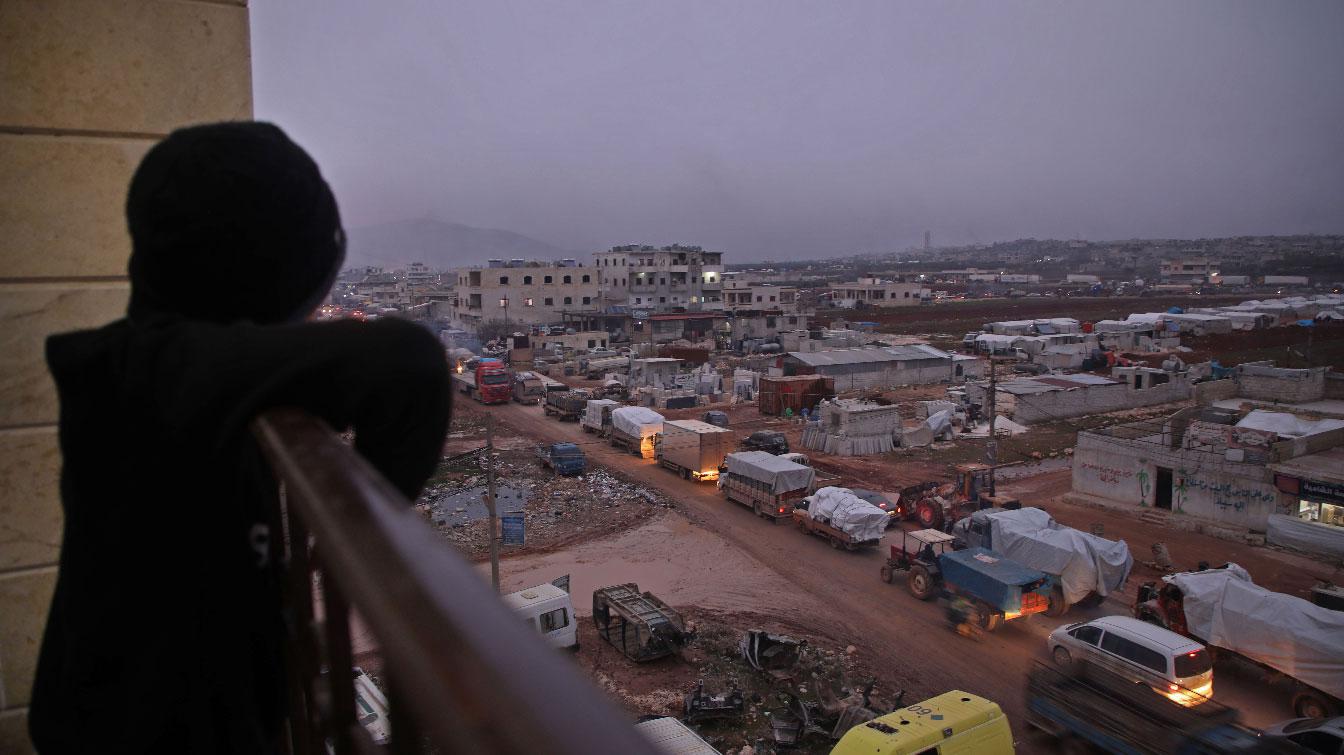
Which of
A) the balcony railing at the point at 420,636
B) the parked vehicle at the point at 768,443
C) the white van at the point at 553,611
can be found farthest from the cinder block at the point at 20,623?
the parked vehicle at the point at 768,443

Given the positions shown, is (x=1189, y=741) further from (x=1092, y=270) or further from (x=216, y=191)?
(x=1092, y=270)

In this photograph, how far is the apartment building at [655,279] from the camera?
61.1 m

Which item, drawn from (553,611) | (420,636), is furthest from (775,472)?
(420,636)

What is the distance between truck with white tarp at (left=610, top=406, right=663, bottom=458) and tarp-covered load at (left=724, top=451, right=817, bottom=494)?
17.8 ft

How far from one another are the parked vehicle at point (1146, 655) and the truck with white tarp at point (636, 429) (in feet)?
47.4

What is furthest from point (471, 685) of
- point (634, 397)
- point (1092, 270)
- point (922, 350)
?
point (1092, 270)

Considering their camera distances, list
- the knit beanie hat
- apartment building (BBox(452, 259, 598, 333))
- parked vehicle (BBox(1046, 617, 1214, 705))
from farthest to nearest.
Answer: apartment building (BBox(452, 259, 598, 333)) → parked vehicle (BBox(1046, 617, 1214, 705)) → the knit beanie hat

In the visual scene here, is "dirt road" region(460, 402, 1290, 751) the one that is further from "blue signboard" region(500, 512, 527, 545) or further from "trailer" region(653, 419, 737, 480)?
"trailer" region(653, 419, 737, 480)

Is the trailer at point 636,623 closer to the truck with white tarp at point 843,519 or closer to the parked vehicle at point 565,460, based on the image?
the truck with white tarp at point 843,519

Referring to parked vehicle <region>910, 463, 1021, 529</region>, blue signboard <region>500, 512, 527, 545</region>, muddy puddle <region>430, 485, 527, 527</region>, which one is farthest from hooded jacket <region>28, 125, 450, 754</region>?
parked vehicle <region>910, 463, 1021, 529</region>

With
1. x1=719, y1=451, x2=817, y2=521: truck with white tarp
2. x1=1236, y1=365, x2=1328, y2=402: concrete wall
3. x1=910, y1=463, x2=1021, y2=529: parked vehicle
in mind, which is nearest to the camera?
x1=910, y1=463, x2=1021, y2=529: parked vehicle

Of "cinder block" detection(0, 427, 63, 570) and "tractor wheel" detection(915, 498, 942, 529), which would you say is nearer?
"cinder block" detection(0, 427, 63, 570)

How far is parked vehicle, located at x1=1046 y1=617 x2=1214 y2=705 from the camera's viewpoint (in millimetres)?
8914

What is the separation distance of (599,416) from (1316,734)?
20.2 metres
